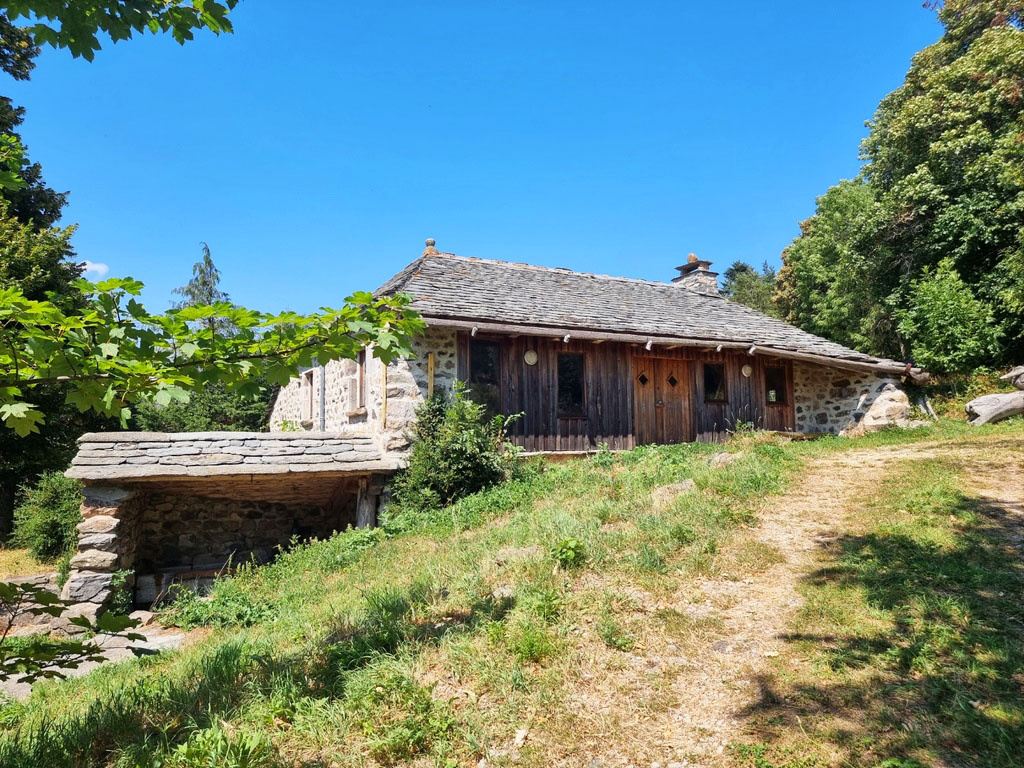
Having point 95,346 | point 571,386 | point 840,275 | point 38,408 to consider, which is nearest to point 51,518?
point 38,408

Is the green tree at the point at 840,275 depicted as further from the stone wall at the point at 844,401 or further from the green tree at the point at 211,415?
the green tree at the point at 211,415

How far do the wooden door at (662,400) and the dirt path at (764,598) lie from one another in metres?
4.97

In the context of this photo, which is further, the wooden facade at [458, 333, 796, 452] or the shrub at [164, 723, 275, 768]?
the wooden facade at [458, 333, 796, 452]

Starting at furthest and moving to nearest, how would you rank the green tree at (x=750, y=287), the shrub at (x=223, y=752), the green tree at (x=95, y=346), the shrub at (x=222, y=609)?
the green tree at (x=750, y=287) → the shrub at (x=222, y=609) → the shrub at (x=223, y=752) → the green tree at (x=95, y=346)

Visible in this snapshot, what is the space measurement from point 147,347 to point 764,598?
4.98 meters

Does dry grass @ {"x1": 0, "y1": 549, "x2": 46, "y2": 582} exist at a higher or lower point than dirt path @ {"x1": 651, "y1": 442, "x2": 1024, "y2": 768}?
lower

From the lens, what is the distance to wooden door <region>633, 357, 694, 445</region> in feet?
45.2

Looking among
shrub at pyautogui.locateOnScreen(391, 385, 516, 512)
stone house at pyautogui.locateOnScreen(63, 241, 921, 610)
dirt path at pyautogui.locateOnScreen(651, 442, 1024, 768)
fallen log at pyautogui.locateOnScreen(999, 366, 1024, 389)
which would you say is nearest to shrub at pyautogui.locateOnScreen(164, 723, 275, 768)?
dirt path at pyautogui.locateOnScreen(651, 442, 1024, 768)

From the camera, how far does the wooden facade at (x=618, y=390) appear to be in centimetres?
1222

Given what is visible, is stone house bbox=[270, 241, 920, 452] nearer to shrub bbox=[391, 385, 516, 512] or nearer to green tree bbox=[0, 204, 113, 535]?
shrub bbox=[391, 385, 516, 512]

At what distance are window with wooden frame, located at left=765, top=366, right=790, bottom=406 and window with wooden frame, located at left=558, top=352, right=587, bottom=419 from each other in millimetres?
6159

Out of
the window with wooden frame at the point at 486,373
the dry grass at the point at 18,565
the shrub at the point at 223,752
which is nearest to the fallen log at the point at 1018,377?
the window with wooden frame at the point at 486,373

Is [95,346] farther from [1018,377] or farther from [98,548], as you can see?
[1018,377]

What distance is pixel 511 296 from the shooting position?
1352cm
